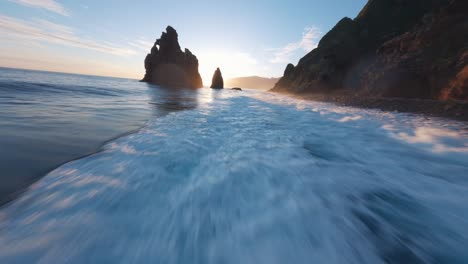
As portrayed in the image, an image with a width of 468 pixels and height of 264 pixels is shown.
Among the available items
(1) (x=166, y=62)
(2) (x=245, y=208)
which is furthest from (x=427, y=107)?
(1) (x=166, y=62)

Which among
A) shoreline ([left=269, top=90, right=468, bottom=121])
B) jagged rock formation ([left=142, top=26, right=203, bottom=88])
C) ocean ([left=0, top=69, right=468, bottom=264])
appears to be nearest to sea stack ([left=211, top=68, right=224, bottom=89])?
jagged rock formation ([left=142, top=26, right=203, bottom=88])

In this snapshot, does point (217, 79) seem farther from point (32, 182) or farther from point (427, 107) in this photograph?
point (32, 182)

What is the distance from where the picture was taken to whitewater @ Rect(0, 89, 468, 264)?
1287mm

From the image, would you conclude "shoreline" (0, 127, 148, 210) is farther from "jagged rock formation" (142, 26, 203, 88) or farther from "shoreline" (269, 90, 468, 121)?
"jagged rock formation" (142, 26, 203, 88)

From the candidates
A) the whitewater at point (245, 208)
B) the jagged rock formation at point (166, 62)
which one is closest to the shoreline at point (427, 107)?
the whitewater at point (245, 208)

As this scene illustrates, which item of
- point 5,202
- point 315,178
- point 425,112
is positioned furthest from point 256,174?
point 425,112

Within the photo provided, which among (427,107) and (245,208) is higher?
(427,107)

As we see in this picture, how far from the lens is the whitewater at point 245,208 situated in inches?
50.7

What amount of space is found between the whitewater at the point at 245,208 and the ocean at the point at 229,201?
0.4 inches

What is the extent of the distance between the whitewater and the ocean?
1 centimetres

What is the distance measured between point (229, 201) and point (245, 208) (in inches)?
8.0

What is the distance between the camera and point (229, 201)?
1899 millimetres

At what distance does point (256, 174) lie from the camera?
7.98 feet

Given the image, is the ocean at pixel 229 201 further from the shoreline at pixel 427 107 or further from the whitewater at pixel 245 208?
the shoreline at pixel 427 107
